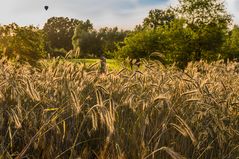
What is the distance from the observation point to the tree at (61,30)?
3969 inches

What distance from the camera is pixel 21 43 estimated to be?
23.4 metres

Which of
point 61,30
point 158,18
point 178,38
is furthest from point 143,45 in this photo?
point 61,30

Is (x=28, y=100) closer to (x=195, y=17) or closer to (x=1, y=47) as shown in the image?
(x=1, y=47)

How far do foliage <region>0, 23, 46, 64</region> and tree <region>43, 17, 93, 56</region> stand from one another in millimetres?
71850

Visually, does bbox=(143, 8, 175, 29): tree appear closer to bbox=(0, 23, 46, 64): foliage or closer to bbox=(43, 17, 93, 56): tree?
bbox=(43, 17, 93, 56): tree

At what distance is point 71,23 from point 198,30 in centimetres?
8403

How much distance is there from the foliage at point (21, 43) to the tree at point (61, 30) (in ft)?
236

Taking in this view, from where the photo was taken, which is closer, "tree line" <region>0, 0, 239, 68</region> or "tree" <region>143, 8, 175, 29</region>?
"tree line" <region>0, 0, 239, 68</region>

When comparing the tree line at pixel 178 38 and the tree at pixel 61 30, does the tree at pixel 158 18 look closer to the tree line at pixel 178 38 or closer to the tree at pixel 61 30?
the tree at pixel 61 30

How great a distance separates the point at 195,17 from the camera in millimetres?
34781

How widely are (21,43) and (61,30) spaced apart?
83.4m

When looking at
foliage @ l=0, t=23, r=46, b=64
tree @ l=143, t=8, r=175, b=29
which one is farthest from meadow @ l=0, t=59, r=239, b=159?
tree @ l=143, t=8, r=175, b=29

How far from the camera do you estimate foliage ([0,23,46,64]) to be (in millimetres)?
22906

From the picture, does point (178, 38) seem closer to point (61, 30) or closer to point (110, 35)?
point (110, 35)
